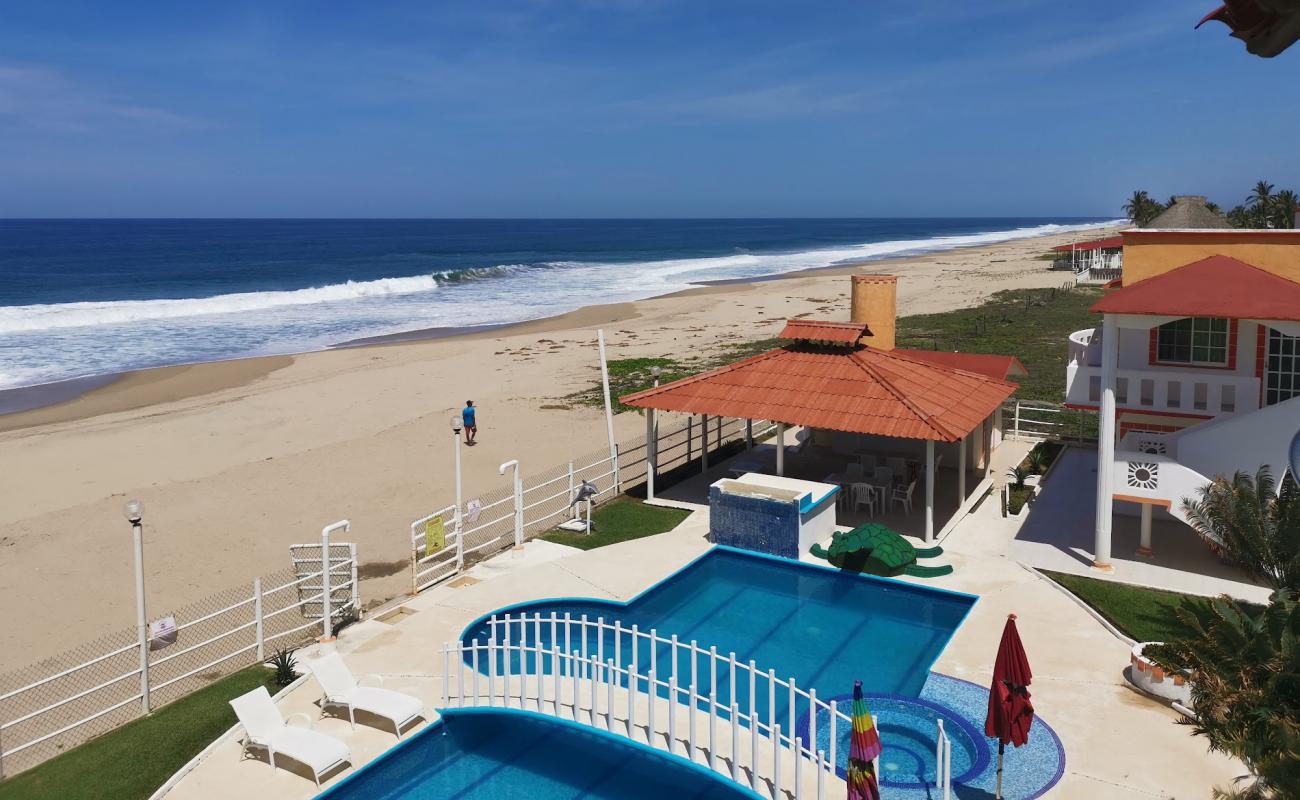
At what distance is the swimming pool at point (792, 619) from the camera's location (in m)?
12.3

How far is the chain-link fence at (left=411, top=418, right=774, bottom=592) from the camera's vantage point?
1522cm

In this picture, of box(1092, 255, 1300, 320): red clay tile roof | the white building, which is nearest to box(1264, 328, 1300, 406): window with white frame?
the white building

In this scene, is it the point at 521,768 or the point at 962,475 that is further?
the point at 962,475

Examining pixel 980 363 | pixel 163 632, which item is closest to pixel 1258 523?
pixel 980 363

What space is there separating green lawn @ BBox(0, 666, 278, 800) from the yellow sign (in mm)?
3385

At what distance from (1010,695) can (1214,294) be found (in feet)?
26.1

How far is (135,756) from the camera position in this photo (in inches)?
400

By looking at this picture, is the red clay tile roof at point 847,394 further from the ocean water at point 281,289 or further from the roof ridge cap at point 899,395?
the ocean water at point 281,289

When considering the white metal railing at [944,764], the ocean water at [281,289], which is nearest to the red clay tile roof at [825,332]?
the white metal railing at [944,764]

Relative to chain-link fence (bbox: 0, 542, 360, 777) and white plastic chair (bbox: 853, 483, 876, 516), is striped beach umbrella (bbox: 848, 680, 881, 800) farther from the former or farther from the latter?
white plastic chair (bbox: 853, 483, 876, 516)

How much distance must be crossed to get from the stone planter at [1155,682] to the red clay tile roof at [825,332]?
27.8 ft

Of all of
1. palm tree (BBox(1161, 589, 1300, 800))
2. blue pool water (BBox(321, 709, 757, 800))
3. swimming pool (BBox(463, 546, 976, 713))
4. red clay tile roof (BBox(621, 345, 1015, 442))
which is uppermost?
red clay tile roof (BBox(621, 345, 1015, 442))

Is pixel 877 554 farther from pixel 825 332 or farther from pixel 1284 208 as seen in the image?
pixel 1284 208

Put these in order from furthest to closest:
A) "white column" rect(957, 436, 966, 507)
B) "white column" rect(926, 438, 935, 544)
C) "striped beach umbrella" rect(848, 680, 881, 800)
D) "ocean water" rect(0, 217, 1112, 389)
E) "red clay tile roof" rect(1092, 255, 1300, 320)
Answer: "ocean water" rect(0, 217, 1112, 389), "white column" rect(957, 436, 966, 507), "white column" rect(926, 438, 935, 544), "red clay tile roof" rect(1092, 255, 1300, 320), "striped beach umbrella" rect(848, 680, 881, 800)
